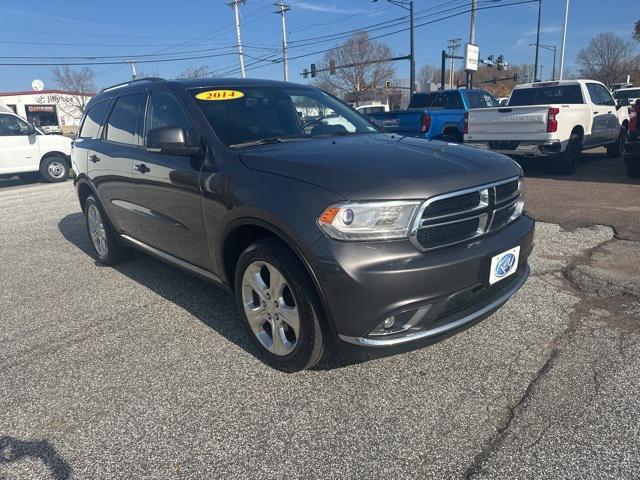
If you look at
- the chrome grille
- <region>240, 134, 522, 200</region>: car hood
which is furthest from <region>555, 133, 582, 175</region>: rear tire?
the chrome grille

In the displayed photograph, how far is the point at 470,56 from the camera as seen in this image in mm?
27938

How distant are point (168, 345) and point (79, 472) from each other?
1.21 meters

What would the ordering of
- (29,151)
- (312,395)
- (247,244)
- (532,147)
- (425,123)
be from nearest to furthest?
(312,395), (247,244), (532,147), (425,123), (29,151)

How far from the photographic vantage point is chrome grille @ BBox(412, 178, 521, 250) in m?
2.41

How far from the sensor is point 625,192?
7750 millimetres

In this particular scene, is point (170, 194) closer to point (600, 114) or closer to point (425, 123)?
point (425, 123)

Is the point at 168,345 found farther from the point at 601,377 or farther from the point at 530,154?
the point at 530,154

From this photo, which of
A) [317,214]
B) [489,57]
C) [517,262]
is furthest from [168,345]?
[489,57]

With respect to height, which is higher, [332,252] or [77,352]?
[332,252]

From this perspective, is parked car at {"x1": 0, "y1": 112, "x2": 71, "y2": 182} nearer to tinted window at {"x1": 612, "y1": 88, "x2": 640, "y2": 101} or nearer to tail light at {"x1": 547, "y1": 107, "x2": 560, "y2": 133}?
tail light at {"x1": 547, "y1": 107, "x2": 560, "y2": 133}

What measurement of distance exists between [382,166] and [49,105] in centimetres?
6578

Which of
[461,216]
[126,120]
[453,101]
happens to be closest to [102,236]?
[126,120]

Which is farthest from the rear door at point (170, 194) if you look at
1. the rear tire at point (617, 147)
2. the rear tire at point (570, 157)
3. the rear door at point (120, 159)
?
the rear tire at point (617, 147)

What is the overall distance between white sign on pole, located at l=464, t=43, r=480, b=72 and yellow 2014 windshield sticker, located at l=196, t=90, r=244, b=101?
2697 centimetres
